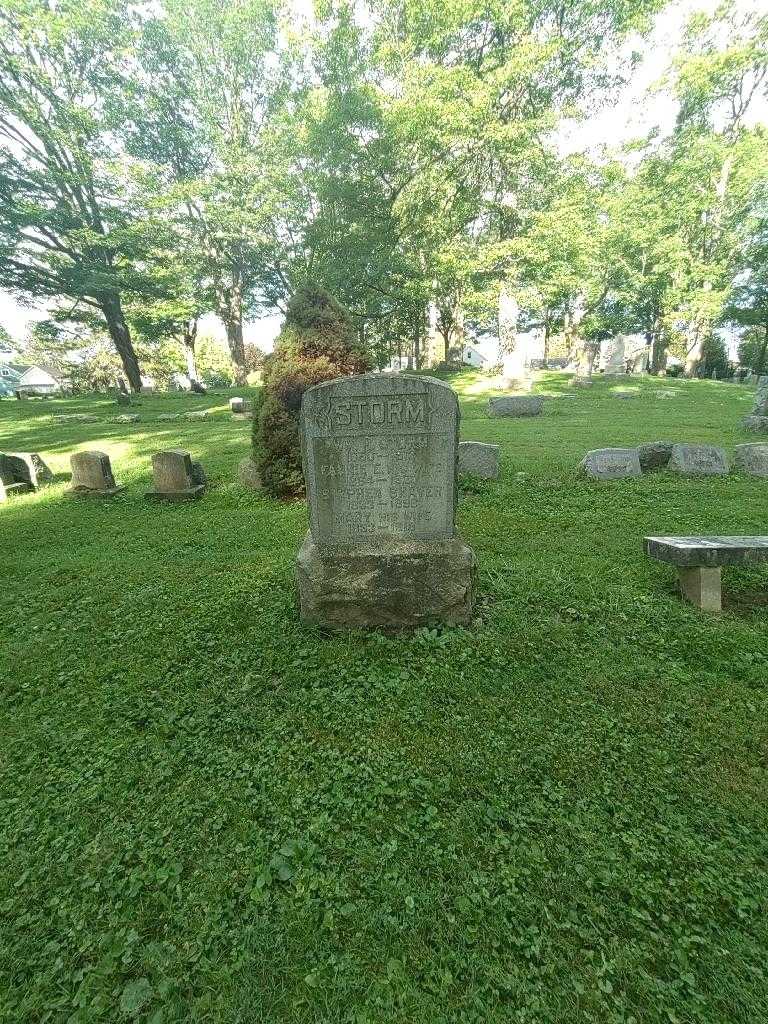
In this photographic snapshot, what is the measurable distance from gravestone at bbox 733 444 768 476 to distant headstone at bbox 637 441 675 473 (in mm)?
1056

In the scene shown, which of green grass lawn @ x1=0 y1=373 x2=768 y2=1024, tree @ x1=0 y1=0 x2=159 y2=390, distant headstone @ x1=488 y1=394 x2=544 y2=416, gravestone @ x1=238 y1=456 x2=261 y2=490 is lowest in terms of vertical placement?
green grass lawn @ x1=0 y1=373 x2=768 y2=1024

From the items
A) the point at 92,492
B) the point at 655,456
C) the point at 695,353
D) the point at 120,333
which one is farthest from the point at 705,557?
the point at 695,353

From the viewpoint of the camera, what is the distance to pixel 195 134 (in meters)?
25.6

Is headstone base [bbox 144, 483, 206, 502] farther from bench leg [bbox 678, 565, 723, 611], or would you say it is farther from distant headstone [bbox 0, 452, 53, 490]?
bench leg [bbox 678, 565, 723, 611]

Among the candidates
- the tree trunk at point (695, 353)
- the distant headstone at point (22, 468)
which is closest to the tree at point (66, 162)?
the distant headstone at point (22, 468)

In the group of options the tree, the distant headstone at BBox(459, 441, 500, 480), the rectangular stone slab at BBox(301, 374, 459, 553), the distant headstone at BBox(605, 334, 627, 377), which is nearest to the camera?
the rectangular stone slab at BBox(301, 374, 459, 553)

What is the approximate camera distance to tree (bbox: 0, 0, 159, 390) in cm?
2055

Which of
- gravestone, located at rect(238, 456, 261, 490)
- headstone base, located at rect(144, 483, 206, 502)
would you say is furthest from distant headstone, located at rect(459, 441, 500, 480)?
headstone base, located at rect(144, 483, 206, 502)

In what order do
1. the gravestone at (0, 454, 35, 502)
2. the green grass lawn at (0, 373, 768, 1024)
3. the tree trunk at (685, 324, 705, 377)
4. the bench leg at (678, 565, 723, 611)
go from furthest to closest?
1. the tree trunk at (685, 324, 705, 377)
2. the gravestone at (0, 454, 35, 502)
3. the bench leg at (678, 565, 723, 611)
4. the green grass lawn at (0, 373, 768, 1024)

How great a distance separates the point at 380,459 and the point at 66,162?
30.6 m

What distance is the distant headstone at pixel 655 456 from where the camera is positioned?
7559mm

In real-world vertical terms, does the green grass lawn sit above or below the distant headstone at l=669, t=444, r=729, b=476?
below

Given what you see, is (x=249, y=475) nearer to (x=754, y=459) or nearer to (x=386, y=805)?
(x=386, y=805)

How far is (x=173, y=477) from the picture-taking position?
7281 millimetres
